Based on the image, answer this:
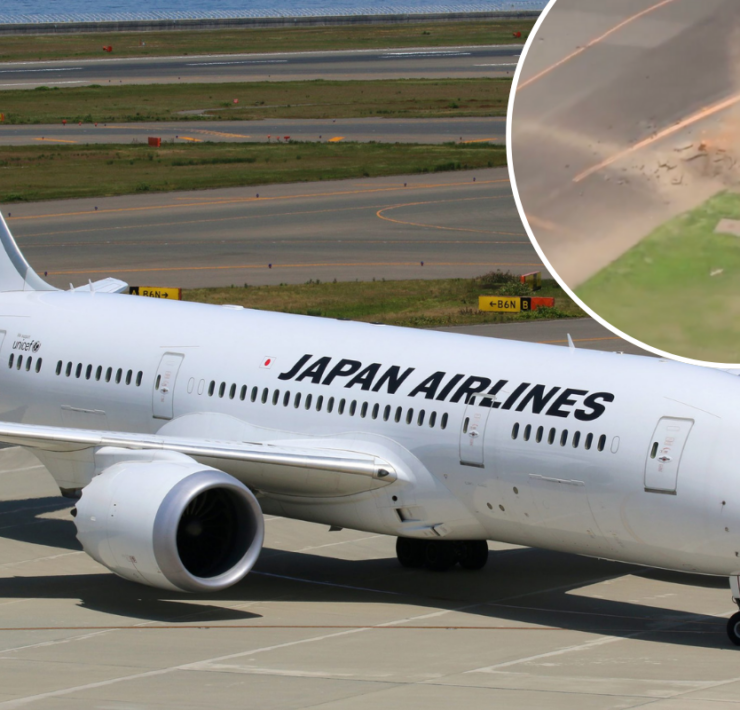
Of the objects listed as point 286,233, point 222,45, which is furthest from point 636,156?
point 222,45

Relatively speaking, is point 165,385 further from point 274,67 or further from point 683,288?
point 274,67

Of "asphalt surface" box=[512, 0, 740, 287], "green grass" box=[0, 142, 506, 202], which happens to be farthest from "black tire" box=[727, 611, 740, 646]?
"green grass" box=[0, 142, 506, 202]

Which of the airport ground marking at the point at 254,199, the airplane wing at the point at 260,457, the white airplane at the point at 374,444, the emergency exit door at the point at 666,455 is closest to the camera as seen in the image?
the emergency exit door at the point at 666,455

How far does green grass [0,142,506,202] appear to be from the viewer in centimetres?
8219

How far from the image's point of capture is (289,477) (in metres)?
24.8

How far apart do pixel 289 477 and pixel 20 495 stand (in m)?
11.3

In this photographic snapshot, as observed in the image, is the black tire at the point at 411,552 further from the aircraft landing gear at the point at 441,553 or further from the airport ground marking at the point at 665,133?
the airport ground marking at the point at 665,133

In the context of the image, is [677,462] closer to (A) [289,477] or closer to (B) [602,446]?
(B) [602,446]

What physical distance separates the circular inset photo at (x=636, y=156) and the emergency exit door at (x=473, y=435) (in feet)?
33.2

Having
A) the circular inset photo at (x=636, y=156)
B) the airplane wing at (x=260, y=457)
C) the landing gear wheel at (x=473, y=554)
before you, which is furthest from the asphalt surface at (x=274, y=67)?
the circular inset photo at (x=636, y=156)

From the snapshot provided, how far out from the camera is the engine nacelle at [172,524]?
22.7 m

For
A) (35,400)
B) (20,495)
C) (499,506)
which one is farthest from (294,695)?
(20,495)

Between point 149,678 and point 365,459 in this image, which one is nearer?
point 149,678

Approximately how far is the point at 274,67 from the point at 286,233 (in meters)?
93.7
